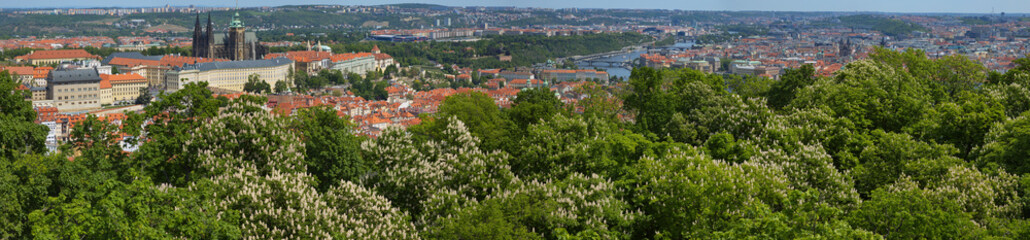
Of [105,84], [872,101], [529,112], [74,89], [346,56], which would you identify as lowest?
[74,89]

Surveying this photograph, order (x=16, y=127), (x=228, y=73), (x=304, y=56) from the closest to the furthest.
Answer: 1. (x=16, y=127)
2. (x=228, y=73)
3. (x=304, y=56)

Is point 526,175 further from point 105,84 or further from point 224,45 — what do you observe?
point 224,45

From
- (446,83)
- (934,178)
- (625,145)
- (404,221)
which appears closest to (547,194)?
(404,221)

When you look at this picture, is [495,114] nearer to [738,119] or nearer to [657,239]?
[738,119]

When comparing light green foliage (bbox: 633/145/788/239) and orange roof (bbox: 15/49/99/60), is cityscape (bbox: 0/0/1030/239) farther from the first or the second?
orange roof (bbox: 15/49/99/60)

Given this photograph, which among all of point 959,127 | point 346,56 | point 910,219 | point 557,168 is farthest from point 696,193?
point 346,56

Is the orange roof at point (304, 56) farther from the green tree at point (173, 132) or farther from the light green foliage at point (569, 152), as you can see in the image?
the light green foliage at point (569, 152)

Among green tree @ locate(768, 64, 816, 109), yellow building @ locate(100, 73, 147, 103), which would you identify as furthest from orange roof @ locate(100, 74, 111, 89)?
green tree @ locate(768, 64, 816, 109)
